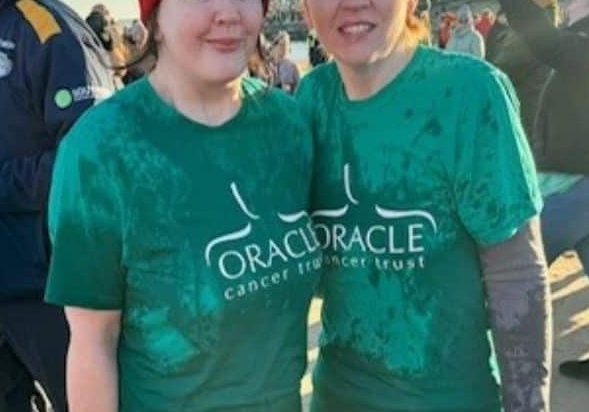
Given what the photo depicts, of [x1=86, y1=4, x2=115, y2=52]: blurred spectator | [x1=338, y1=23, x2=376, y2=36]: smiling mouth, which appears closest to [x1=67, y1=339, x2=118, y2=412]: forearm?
[x1=338, y1=23, x2=376, y2=36]: smiling mouth

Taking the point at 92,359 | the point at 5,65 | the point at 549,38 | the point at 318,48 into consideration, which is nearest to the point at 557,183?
the point at 549,38

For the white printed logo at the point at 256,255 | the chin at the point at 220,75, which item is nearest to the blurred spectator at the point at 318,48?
the chin at the point at 220,75

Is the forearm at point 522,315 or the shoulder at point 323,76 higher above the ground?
the shoulder at point 323,76

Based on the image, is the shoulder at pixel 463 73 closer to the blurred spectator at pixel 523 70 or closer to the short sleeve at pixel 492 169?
the short sleeve at pixel 492 169

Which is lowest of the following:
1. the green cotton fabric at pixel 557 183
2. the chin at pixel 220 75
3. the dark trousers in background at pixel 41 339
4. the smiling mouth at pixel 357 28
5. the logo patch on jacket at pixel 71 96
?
the green cotton fabric at pixel 557 183

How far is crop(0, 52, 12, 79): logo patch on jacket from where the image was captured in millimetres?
2311

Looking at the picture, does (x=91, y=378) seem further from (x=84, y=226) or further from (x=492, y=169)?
(x=492, y=169)

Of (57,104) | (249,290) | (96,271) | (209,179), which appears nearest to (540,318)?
(249,290)

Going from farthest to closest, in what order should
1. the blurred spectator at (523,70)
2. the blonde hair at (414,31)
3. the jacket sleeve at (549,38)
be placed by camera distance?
the blurred spectator at (523,70)
the jacket sleeve at (549,38)
the blonde hair at (414,31)

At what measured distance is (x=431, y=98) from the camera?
1.50 meters

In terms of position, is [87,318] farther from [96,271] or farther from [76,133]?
[76,133]

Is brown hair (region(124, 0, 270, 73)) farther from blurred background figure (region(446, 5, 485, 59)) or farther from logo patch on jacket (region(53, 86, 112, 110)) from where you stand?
blurred background figure (region(446, 5, 485, 59))

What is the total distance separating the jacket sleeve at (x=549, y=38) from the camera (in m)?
3.58

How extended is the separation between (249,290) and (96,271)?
24cm
